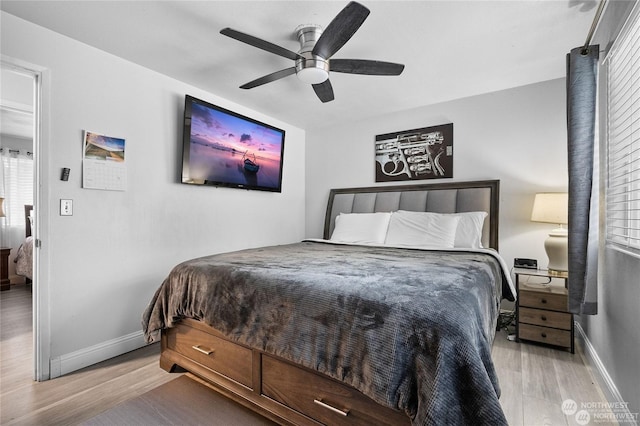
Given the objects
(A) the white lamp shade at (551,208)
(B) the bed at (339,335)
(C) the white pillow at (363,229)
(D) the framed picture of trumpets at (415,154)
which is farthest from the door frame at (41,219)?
(A) the white lamp shade at (551,208)

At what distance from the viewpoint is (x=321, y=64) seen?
2.10m

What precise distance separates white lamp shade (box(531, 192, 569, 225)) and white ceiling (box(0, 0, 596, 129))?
1.15 metres

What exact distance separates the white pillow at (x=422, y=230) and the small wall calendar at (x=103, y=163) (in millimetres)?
2582

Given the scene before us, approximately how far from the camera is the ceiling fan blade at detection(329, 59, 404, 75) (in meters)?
2.10

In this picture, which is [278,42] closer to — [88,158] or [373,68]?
[373,68]

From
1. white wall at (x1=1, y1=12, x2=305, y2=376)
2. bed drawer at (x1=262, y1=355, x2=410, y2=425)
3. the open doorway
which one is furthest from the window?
the open doorway

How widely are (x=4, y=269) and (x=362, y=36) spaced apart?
5732 mm

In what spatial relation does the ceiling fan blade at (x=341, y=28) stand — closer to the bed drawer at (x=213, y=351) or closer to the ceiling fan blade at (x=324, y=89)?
the ceiling fan blade at (x=324, y=89)

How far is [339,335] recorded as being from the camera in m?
1.30

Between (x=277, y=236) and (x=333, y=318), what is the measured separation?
2897 mm

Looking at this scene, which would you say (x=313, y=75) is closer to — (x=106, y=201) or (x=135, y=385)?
(x=106, y=201)

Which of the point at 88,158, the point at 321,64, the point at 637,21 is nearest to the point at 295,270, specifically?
the point at 321,64

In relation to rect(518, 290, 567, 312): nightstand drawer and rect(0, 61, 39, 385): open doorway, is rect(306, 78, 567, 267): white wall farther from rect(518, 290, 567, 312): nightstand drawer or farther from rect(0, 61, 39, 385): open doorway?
rect(0, 61, 39, 385): open doorway

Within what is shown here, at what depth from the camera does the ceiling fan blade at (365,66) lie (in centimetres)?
210
